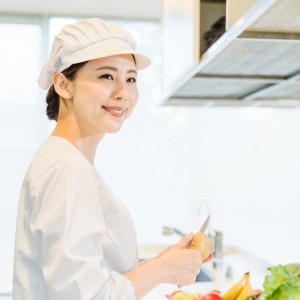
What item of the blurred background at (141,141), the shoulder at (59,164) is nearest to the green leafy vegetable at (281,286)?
the shoulder at (59,164)

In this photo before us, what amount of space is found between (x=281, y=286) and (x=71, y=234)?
1.77 ft

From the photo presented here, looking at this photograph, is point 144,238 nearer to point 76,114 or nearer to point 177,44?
point 177,44

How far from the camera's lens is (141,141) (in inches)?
174

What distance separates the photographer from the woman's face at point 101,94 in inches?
41.7

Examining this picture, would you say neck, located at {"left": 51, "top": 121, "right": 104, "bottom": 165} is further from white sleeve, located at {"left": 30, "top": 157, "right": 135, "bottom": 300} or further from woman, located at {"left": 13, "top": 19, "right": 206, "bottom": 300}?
white sleeve, located at {"left": 30, "top": 157, "right": 135, "bottom": 300}

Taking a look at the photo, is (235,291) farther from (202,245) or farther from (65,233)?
(65,233)

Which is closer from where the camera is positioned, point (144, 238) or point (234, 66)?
point (234, 66)

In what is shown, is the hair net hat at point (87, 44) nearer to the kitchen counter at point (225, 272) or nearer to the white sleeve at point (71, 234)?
the white sleeve at point (71, 234)

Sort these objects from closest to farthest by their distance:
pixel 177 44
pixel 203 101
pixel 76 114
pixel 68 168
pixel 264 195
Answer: pixel 68 168, pixel 76 114, pixel 177 44, pixel 203 101, pixel 264 195

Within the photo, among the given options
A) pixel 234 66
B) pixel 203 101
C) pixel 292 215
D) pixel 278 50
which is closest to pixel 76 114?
pixel 278 50

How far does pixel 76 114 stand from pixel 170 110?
3411 mm

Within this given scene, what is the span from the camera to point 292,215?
2.64 metres

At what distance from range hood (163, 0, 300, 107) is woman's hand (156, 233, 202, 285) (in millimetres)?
462

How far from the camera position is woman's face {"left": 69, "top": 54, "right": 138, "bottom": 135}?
3.48 feet
